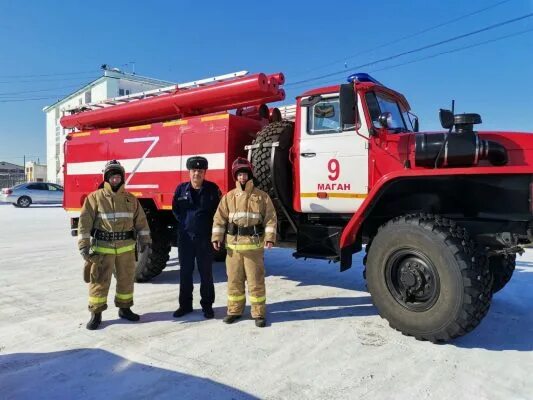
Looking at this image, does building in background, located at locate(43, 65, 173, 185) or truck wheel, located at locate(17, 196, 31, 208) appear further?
building in background, located at locate(43, 65, 173, 185)

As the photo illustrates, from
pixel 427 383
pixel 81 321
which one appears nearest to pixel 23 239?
pixel 81 321

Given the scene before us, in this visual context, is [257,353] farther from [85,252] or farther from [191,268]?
[85,252]

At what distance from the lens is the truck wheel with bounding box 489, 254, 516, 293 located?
4.95 m

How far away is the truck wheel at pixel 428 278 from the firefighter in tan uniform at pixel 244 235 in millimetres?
1132

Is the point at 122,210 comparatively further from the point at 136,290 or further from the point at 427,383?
the point at 427,383

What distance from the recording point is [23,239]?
36.2 feet

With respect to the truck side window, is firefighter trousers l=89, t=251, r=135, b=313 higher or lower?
lower

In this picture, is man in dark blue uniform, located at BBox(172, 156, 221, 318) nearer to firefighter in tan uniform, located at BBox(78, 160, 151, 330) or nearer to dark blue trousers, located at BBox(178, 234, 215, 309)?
dark blue trousers, located at BBox(178, 234, 215, 309)

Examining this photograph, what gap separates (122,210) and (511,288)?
17.2 ft

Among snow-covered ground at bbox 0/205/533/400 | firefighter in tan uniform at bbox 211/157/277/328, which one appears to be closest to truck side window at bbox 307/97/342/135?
firefighter in tan uniform at bbox 211/157/277/328

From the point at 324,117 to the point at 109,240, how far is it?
2712 millimetres

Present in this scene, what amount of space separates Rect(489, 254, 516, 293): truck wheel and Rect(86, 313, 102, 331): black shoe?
4.27m

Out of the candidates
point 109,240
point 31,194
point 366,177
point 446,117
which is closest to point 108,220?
point 109,240

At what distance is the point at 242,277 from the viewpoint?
4.76 m
